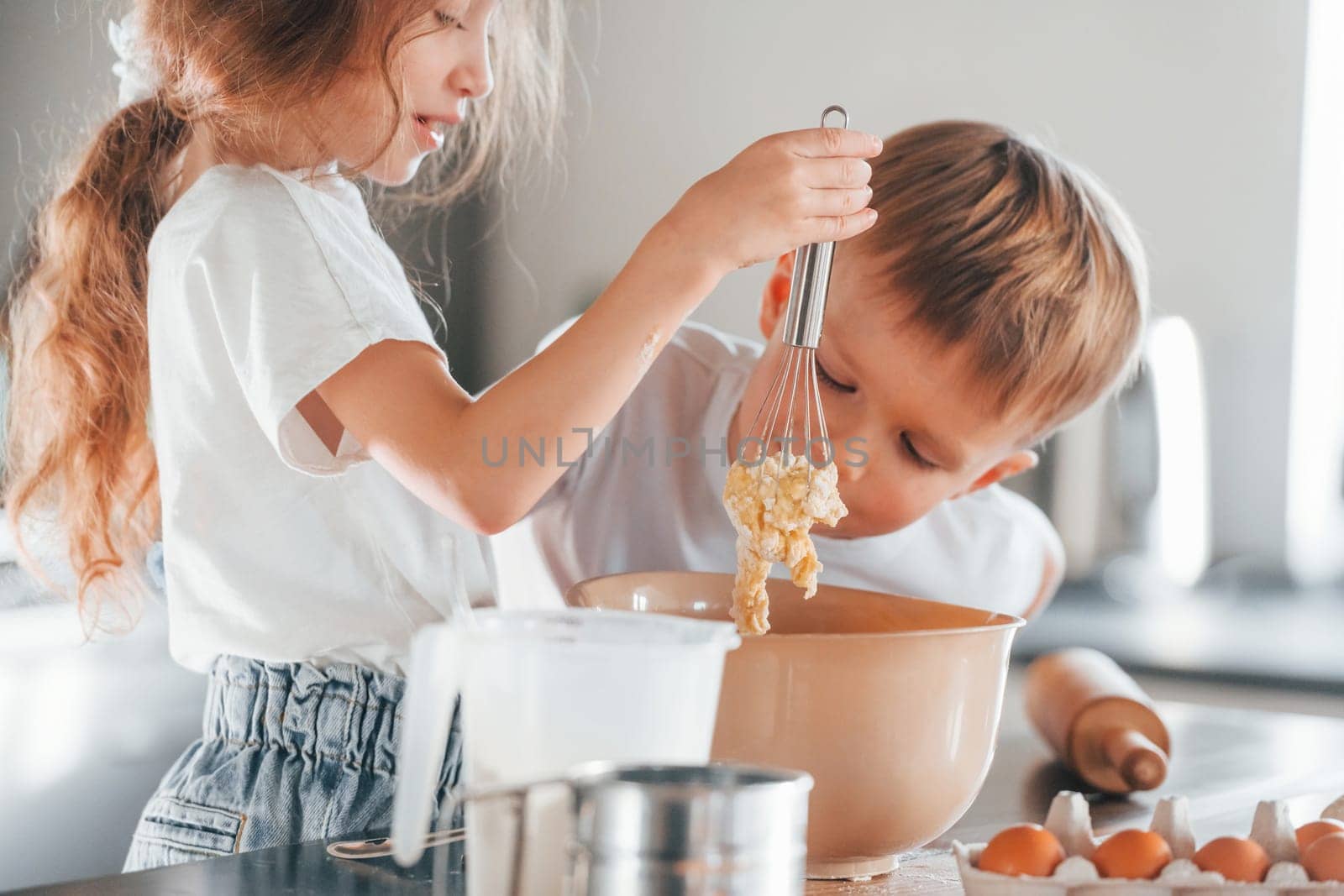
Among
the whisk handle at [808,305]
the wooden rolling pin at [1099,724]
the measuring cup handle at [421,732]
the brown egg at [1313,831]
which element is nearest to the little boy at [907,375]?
the wooden rolling pin at [1099,724]

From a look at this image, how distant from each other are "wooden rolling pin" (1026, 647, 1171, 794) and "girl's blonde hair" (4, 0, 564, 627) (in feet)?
1.92

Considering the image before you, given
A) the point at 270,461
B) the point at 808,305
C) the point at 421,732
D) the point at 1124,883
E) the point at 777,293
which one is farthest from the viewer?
the point at 777,293

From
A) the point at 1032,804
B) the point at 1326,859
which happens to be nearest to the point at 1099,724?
the point at 1032,804

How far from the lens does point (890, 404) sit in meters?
0.88

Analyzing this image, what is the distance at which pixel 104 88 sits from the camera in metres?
1.37

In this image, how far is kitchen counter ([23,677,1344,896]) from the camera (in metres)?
0.57

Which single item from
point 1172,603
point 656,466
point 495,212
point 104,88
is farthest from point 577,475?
point 1172,603

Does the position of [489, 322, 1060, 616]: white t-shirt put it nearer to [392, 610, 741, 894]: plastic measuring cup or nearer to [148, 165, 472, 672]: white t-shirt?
[148, 165, 472, 672]: white t-shirt

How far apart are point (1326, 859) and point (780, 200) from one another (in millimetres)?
373

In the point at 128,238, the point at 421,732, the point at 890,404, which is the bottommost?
the point at 421,732

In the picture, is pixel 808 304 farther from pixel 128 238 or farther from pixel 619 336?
pixel 128 238

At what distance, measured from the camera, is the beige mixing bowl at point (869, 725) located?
56 cm

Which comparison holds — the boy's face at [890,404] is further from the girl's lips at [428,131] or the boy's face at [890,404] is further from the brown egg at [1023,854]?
the brown egg at [1023,854]

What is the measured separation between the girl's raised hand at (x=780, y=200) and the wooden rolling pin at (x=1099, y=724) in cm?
40
